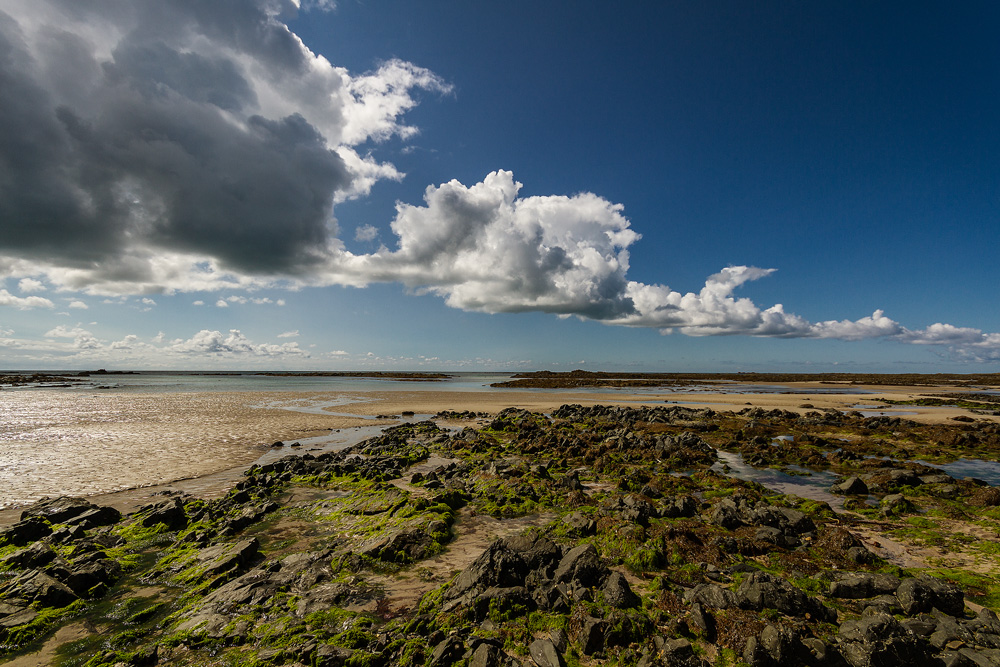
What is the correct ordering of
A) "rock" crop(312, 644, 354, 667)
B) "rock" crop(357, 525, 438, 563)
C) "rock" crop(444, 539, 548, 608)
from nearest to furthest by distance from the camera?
"rock" crop(312, 644, 354, 667)
"rock" crop(444, 539, 548, 608)
"rock" crop(357, 525, 438, 563)

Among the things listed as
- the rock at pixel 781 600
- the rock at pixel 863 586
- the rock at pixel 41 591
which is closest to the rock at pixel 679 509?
the rock at pixel 863 586

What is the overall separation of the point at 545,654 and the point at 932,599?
290 inches

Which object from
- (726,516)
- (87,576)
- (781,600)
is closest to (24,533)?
(87,576)

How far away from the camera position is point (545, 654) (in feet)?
21.5

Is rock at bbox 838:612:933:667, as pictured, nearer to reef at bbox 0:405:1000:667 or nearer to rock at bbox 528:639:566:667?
reef at bbox 0:405:1000:667

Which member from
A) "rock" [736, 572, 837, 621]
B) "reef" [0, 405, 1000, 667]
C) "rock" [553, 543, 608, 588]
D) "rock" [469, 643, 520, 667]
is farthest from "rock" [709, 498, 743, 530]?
"rock" [469, 643, 520, 667]

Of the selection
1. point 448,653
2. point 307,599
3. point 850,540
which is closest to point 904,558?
point 850,540

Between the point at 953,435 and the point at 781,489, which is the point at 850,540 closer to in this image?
the point at 781,489

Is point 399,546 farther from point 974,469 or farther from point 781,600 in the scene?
point 974,469

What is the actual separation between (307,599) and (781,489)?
17531mm

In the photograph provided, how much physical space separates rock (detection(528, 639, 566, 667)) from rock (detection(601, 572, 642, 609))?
5.41 ft

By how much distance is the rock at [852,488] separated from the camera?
49.9 ft

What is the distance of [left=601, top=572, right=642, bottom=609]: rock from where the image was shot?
771 cm

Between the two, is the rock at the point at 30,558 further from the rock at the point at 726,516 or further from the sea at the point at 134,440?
the rock at the point at 726,516
